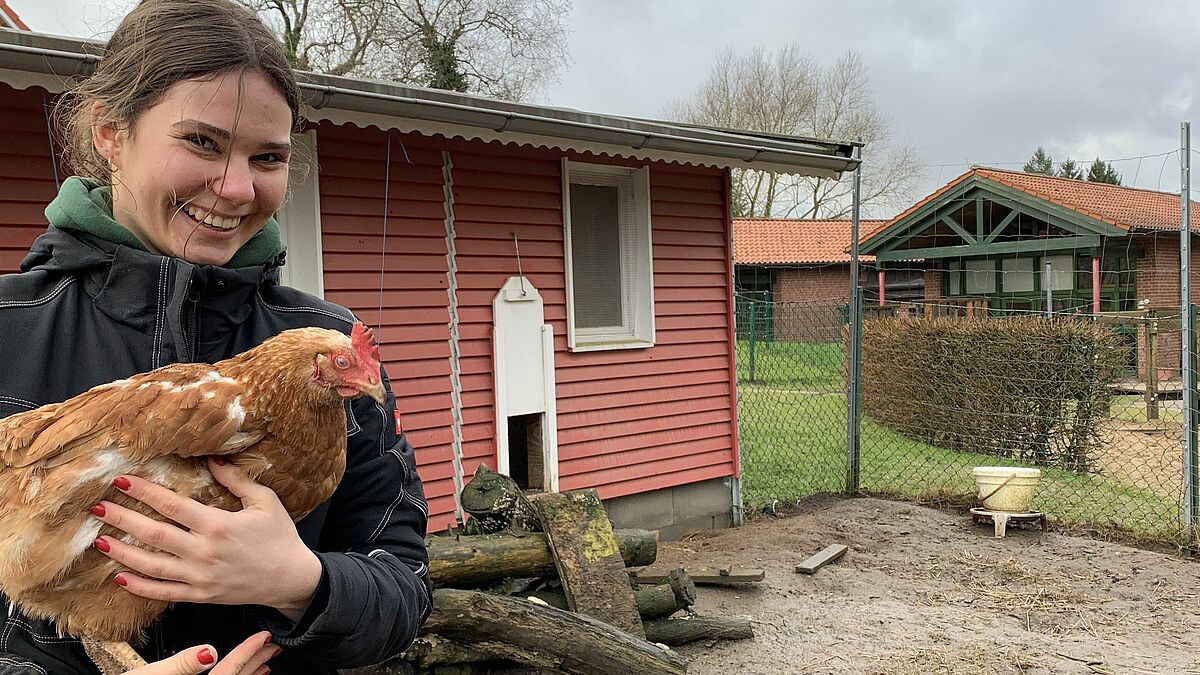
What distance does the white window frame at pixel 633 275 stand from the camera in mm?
7160

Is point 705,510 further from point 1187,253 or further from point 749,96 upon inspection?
point 749,96

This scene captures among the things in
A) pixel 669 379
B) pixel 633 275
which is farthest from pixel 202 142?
pixel 669 379

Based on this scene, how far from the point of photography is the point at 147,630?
49.9 inches

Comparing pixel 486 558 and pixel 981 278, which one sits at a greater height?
pixel 981 278

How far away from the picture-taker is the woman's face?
129 centimetres

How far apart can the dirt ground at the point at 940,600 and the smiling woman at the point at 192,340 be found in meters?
3.90

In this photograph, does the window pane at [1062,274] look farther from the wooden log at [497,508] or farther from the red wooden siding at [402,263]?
the wooden log at [497,508]

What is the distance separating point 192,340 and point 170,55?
0.48 meters

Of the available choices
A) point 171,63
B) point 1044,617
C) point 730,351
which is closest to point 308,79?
point 171,63

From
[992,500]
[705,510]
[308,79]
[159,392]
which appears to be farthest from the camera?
[705,510]

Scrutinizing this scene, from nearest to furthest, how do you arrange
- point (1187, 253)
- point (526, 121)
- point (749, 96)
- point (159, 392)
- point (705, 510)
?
1. point (159, 392)
2. point (526, 121)
3. point (1187, 253)
4. point (705, 510)
5. point (749, 96)

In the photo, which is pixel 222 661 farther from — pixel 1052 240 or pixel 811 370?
pixel 1052 240

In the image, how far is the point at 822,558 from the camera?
668 cm

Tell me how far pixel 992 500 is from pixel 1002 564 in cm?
104
